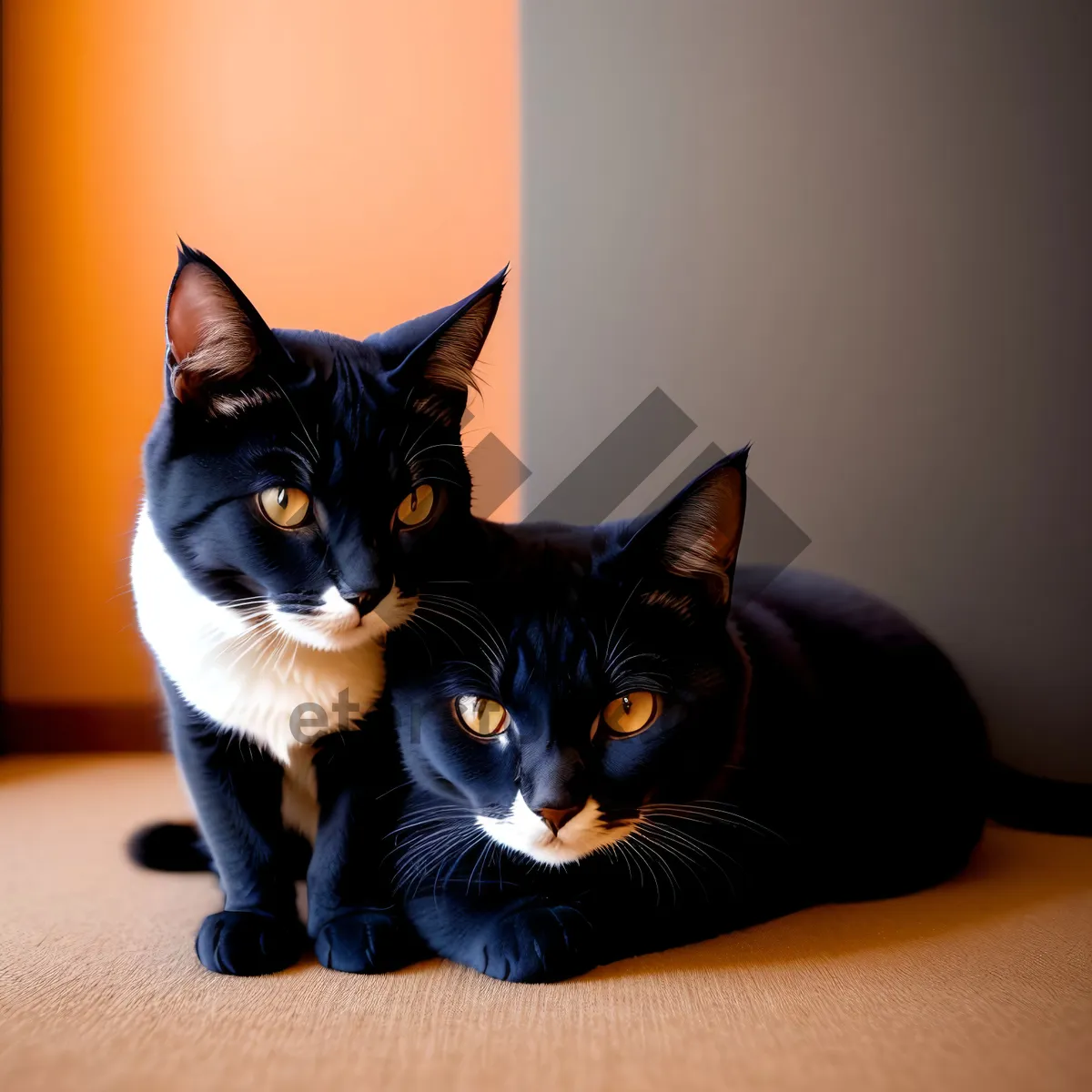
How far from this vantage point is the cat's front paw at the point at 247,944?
2.68 feet

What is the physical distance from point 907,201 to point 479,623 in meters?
1.11

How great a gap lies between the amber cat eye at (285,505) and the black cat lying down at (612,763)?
16 cm

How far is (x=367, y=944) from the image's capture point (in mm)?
829

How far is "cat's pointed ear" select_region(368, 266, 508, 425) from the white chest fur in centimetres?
25

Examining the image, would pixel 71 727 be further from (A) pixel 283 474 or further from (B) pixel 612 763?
(B) pixel 612 763

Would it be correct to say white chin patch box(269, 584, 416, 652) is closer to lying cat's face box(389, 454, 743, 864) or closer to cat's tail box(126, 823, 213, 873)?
lying cat's face box(389, 454, 743, 864)

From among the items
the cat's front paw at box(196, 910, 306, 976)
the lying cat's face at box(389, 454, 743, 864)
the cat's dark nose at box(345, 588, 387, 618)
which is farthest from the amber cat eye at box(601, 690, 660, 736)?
the cat's front paw at box(196, 910, 306, 976)

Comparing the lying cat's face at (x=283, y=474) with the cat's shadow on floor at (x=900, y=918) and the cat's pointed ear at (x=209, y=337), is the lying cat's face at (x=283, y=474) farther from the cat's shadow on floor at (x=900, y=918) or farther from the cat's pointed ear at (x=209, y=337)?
the cat's shadow on floor at (x=900, y=918)

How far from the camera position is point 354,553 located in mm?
789

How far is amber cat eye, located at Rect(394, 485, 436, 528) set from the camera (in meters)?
0.87

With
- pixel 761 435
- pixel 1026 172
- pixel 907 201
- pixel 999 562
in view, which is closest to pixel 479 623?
pixel 761 435

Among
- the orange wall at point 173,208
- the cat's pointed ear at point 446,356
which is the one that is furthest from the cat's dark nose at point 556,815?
the orange wall at point 173,208

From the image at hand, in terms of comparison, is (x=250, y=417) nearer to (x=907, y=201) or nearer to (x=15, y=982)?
(x=15, y=982)

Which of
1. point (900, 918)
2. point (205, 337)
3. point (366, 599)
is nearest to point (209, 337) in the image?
point (205, 337)
